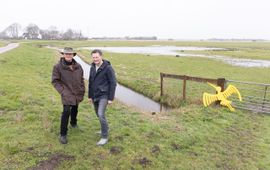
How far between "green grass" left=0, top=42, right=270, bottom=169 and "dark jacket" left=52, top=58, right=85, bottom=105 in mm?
1199

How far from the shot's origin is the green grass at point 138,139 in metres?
5.29

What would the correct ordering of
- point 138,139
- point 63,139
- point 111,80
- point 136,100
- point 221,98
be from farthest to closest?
point 136,100 → point 221,98 → point 138,139 → point 63,139 → point 111,80

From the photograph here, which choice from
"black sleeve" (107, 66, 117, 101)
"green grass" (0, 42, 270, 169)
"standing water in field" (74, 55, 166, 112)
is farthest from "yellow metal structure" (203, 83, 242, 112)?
"black sleeve" (107, 66, 117, 101)

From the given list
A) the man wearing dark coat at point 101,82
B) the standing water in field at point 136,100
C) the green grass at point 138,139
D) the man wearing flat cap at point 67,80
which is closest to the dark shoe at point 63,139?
the green grass at point 138,139

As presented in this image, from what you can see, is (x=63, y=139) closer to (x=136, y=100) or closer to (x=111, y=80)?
(x=111, y=80)

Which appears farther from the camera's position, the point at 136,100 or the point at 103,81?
the point at 136,100

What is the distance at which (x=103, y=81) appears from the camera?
5.49 m

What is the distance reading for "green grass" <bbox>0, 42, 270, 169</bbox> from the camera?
5289 millimetres

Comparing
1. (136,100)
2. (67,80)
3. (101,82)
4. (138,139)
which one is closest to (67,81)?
(67,80)

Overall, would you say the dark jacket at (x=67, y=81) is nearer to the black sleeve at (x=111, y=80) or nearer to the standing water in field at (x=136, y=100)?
the black sleeve at (x=111, y=80)

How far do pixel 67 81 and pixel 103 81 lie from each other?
0.83 m

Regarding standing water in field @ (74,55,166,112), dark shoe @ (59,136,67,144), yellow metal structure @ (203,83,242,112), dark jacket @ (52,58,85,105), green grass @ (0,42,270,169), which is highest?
dark jacket @ (52,58,85,105)

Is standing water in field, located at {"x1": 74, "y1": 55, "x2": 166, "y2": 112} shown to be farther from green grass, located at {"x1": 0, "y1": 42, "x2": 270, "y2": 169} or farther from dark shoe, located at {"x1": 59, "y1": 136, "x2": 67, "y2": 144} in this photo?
dark shoe, located at {"x1": 59, "y1": 136, "x2": 67, "y2": 144}

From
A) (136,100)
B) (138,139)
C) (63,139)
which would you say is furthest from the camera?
(136,100)
